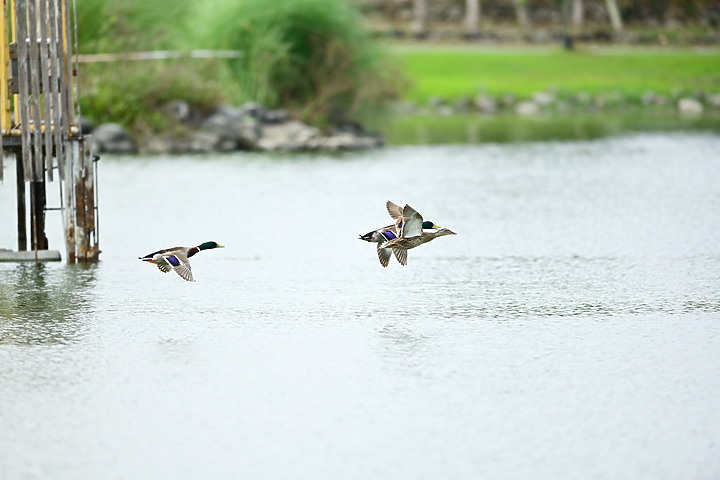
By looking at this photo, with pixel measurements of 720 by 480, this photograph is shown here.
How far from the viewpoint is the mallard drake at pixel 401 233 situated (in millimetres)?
9750

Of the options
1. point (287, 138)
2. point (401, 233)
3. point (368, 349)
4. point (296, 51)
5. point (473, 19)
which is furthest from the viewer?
point (473, 19)

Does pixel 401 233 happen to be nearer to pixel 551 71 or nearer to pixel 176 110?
pixel 176 110

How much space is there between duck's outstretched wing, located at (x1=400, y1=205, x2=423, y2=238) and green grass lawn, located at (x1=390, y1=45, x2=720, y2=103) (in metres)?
29.7

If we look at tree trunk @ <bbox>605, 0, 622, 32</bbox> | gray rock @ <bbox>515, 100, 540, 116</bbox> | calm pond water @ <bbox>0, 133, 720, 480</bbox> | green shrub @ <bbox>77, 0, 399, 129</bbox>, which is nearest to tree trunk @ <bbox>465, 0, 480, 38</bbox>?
tree trunk @ <bbox>605, 0, 622, 32</bbox>

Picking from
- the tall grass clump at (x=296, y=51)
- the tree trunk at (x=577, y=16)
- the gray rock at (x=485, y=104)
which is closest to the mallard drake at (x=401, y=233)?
the tall grass clump at (x=296, y=51)

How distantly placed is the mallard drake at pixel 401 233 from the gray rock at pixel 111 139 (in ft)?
47.8

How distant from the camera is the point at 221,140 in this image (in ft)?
82.4

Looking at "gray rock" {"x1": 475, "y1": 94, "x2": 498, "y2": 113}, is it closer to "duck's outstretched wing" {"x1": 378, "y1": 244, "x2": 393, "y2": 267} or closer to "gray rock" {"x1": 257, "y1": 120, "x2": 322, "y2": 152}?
"gray rock" {"x1": 257, "y1": 120, "x2": 322, "y2": 152}

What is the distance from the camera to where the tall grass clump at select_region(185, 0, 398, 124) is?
2655 centimetres

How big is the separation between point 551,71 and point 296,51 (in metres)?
17.9

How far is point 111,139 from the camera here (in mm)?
23984

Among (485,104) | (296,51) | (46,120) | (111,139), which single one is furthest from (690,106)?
(46,120)

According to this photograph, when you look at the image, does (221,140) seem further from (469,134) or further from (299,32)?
(469,134)

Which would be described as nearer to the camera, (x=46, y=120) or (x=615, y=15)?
(x=46, y=120)
